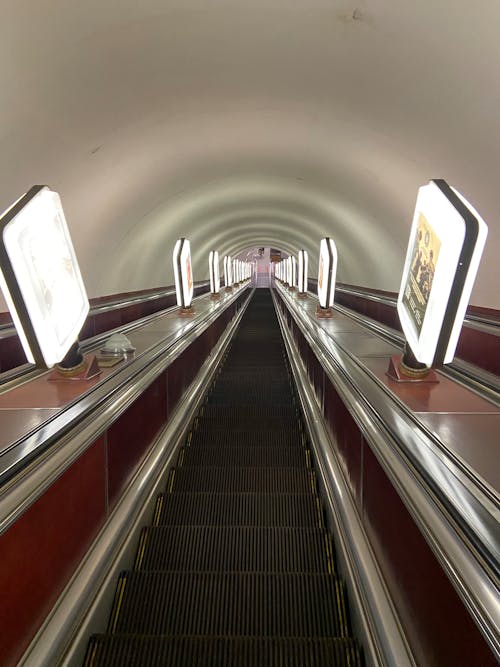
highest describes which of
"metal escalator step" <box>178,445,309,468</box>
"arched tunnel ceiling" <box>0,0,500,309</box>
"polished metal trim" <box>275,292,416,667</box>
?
"arched tunnel ceiling" <box>0,0,500,309</box>

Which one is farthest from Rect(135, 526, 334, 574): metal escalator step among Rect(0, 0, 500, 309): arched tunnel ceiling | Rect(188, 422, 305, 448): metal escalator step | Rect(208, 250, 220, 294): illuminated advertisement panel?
Rect(208, 250, 220, 294): illuminated advertisement panel

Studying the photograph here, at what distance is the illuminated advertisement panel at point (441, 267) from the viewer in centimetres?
239

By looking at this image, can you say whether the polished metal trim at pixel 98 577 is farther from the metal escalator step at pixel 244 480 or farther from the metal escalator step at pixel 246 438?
the metal escalator step at pixel 246 438

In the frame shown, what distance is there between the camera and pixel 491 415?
2.93 metres

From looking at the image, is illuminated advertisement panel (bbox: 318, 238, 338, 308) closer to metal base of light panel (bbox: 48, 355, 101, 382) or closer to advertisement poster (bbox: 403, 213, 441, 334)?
advertisement poster (bbox: 403, 213, 441, 334)

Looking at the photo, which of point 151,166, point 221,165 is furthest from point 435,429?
point 221,165

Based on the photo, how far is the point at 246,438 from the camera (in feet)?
17.3

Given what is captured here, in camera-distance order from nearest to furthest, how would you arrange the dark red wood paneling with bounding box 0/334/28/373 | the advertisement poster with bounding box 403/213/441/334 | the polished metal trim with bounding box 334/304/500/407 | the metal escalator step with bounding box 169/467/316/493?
the advertisement poster with bounding box 403/213/441/334 → the polished metal trim with bounding box 334/304/500/407 → the metal escalator step with bounding box 169/467/316/493 → the dark red wood paneling with bounding box 0/334/28/373

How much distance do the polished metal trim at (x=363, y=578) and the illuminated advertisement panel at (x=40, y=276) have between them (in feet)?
5.74

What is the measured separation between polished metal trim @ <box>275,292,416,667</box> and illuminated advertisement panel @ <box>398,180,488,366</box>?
0.94 metres

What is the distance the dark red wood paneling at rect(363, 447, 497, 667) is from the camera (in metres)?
1.61

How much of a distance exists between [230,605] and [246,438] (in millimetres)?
2679

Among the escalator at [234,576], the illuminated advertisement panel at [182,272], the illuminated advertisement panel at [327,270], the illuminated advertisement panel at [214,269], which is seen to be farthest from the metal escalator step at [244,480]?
the illuminated advertisement panel at [214,269]

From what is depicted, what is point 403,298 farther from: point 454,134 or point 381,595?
point 454,134
